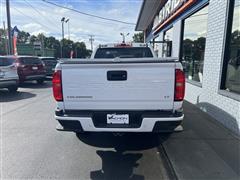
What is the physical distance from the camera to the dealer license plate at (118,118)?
360 cm

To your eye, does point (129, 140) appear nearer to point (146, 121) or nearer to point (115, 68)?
point (146, 121)

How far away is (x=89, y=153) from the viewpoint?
4.16m

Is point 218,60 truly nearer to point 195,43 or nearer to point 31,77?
point 195,43

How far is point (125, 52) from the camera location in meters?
6.22

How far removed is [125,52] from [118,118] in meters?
3.02

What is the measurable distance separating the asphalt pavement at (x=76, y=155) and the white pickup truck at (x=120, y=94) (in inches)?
24.3

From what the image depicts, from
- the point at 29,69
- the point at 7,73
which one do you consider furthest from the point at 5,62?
the point at 29,69

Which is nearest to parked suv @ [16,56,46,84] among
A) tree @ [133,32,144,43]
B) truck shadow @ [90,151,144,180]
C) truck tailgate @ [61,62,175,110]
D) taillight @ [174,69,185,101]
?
truck shadow @ [90,151,144,180]

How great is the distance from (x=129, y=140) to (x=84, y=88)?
5.92 ft

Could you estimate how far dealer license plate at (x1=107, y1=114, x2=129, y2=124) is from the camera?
3.60 meters

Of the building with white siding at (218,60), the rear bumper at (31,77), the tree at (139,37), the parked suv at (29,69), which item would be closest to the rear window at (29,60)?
the parked suv at (29,69)

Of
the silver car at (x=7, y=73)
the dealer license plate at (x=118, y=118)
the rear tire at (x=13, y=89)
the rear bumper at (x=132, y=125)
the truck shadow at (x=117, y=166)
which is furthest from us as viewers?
the rear tire at (x=13, y=89)

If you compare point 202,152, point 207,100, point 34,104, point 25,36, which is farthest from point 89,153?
point 25,36

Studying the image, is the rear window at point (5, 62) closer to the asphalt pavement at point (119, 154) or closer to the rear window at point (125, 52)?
the asphalt pavement at point (119, 154)
